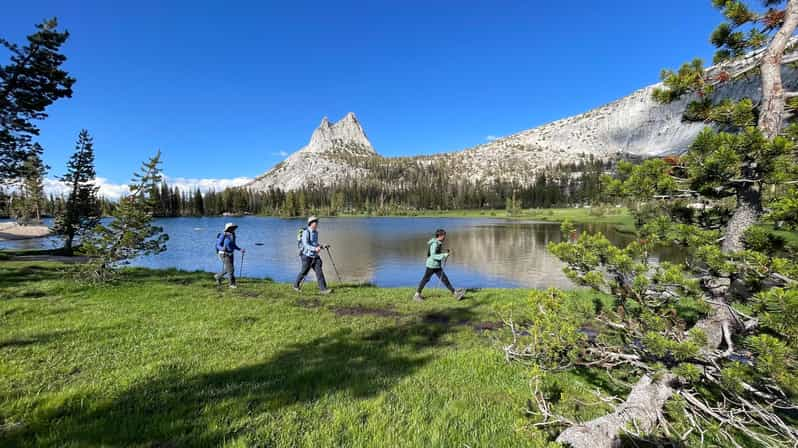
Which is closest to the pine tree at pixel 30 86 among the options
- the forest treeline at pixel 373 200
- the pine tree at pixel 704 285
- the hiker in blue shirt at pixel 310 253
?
the hiker in blue shirt at pixel 310 253

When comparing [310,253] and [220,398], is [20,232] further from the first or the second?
[220,398]

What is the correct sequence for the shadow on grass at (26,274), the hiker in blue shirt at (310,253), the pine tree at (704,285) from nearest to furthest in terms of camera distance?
the pine tree at (704,285) < the hiker in blue shirt at (310,253) < the shadow on grass at (26,274)

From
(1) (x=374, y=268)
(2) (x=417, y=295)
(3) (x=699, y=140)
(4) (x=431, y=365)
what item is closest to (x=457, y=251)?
(1) (x=374, y=268)

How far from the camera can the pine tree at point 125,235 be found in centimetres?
1328

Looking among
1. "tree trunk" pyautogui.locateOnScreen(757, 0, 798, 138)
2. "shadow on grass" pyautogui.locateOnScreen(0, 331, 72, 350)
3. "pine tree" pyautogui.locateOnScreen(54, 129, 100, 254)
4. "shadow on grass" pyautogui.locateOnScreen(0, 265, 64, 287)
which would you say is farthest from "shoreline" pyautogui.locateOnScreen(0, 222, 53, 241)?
"tree trunk" pyautogui.locateOnScreen(757, 0, 798, 138)

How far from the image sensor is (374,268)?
2527 centimetres

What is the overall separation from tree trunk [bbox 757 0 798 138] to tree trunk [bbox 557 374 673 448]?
3119 mm

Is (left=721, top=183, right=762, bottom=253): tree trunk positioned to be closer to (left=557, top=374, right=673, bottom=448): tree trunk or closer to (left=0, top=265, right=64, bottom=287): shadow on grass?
(left=557, top=374, right=673, bottom=448): tree trunk

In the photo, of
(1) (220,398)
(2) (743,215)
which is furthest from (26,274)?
(2) (743,215)

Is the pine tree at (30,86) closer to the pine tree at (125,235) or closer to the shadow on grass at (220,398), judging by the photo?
the pine tree at (125,235)

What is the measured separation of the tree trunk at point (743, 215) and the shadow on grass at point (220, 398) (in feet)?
15.8

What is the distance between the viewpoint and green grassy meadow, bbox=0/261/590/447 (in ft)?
12.3

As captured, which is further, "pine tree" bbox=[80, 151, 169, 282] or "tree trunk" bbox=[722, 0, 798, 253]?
"pine tree" bbox=[80, 151, 169, 282]

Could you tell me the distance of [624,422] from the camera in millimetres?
3260
